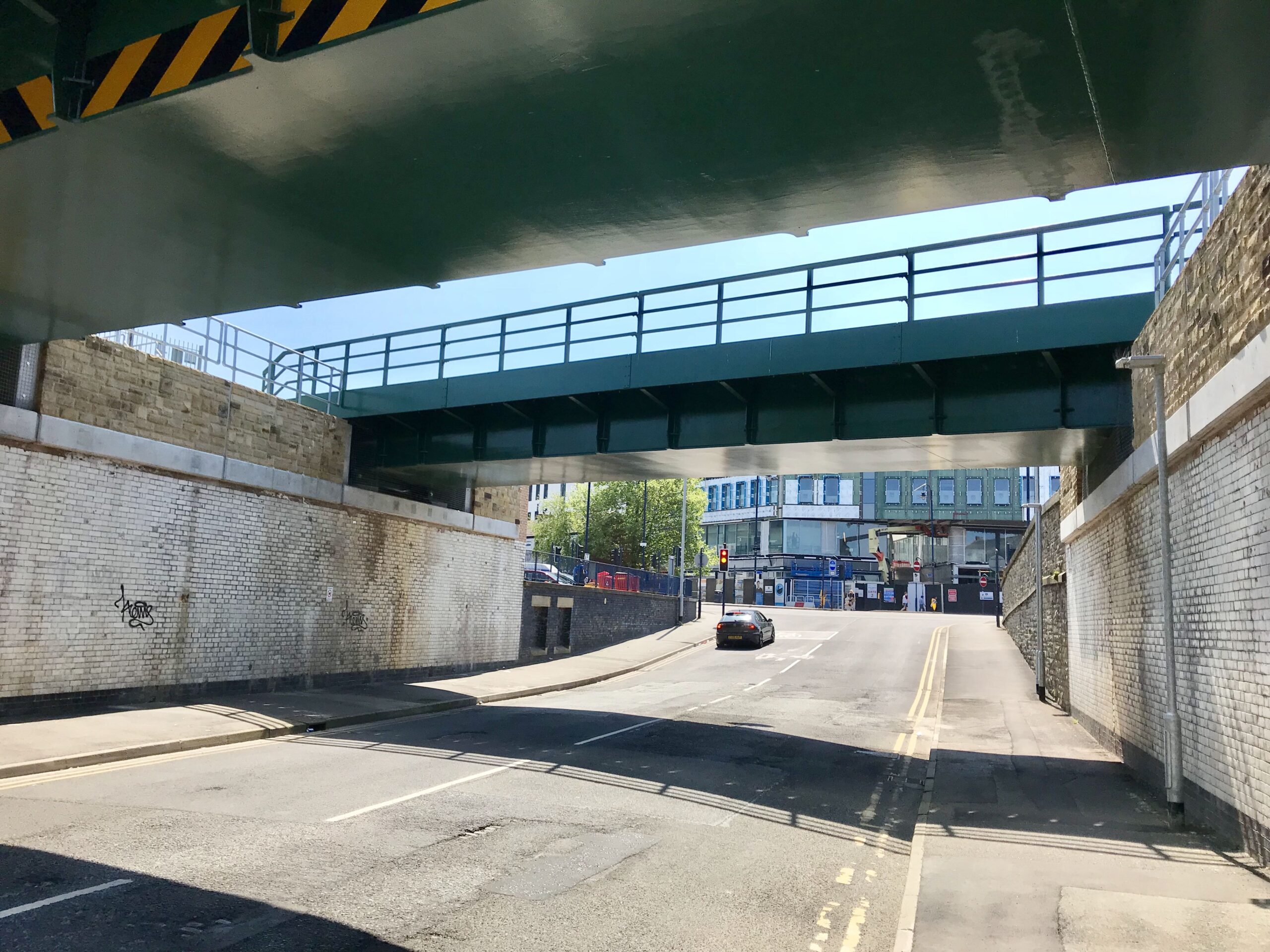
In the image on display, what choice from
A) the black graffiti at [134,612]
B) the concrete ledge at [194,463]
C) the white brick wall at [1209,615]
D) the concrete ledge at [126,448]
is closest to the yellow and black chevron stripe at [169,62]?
the white brick wall at [1209,615]

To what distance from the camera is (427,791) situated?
10430mm

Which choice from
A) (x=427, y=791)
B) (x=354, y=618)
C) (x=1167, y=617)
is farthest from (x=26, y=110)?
(x=354, y=618)

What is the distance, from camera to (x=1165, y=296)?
437 inches

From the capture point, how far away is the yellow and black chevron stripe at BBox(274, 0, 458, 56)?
5.56 metres

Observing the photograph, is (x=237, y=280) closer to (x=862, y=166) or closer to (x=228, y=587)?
(x=862, y=166)

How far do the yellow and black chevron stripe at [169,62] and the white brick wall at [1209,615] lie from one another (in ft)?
27.5

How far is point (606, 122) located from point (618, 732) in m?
12.0

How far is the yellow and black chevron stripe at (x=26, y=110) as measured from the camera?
22.6 feet

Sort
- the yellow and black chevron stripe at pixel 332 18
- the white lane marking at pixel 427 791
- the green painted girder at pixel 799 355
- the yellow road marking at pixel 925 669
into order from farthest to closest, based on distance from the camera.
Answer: the yellow road marking at pixel 925 669 < the green painted girder at pixel 799 355 < the white lane marking at pixel 427 791 < the yellow and black chevron stripe at pixel 332 18

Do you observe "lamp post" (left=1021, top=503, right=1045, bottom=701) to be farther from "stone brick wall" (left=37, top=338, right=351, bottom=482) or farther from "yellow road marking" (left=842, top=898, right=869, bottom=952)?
"stone brick wall" (left=37, top=338, right=351, bottom=482)

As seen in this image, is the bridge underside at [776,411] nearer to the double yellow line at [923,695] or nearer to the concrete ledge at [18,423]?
the double yellow line at [923,695]

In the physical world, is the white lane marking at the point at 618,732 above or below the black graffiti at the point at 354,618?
below

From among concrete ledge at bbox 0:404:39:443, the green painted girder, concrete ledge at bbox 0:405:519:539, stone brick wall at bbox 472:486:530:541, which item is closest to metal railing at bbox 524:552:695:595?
stone brick wall at bbox 472:486:530:541

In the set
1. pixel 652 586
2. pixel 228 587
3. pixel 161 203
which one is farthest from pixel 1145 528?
pixel 652 586
